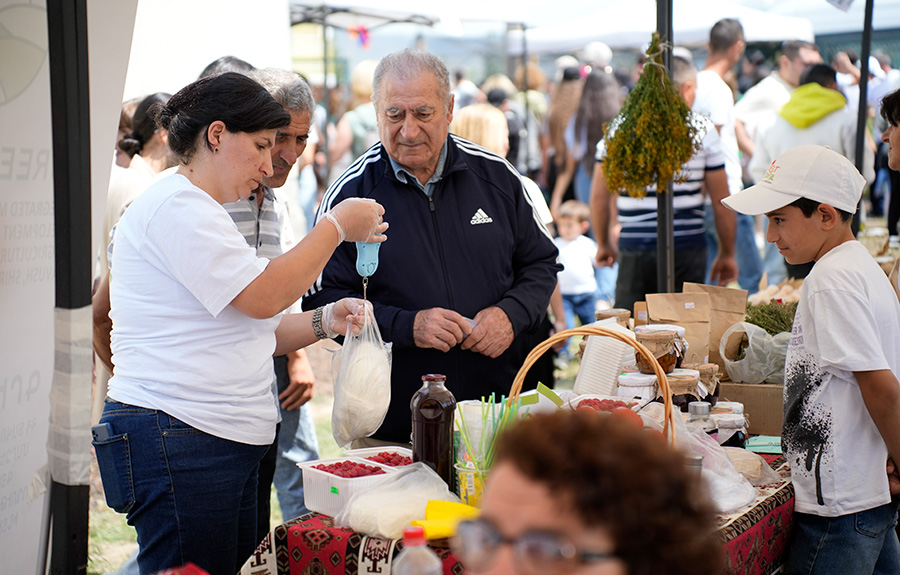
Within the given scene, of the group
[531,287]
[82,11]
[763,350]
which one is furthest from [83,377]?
[763,350]

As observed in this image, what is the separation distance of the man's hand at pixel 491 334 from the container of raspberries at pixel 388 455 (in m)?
0.59

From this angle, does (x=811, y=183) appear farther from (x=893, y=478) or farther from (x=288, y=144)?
(x=288, y=144)

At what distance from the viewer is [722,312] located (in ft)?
10.8

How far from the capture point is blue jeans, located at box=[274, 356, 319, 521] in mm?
3926

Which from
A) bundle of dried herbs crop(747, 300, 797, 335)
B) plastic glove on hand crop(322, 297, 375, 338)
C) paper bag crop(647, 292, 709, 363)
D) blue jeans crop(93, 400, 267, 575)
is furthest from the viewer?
bundle of dried herbs crop(747, 300, 797, 335)

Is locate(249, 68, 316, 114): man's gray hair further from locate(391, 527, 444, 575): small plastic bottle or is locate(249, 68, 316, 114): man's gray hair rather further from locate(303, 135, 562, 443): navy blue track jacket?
locate(391, 527, 444, 575): small plastic bottle

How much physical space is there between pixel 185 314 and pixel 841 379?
1703 millimetres

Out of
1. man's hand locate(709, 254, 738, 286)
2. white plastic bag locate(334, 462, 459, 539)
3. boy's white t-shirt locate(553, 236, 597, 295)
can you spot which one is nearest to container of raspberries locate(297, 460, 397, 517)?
white plastic bag locate(334, 462, 459, 539)

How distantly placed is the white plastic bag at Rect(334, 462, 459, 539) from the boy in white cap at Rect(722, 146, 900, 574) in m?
0.99

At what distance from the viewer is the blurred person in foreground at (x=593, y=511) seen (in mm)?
1046

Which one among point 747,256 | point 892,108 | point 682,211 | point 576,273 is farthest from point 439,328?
point 747,256

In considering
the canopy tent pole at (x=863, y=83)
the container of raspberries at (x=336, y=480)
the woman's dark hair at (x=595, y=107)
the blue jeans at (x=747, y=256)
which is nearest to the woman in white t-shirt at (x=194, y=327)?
the container of raspberries at (x=336, y=480)

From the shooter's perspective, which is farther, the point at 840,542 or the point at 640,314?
the point at 640,314

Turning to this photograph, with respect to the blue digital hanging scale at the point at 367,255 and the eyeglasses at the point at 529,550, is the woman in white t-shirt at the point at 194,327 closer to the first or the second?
the blue digital hanging scale at the point at 367,255
